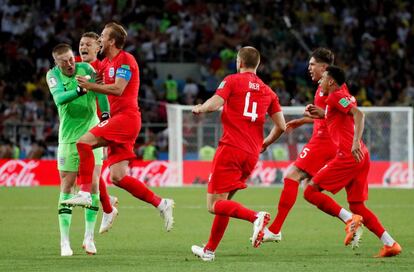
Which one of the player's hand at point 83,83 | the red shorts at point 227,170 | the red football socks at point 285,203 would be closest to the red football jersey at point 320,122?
the red football socks at point 285,203

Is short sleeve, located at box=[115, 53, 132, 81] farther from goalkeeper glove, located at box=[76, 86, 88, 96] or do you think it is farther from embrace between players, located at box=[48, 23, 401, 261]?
goalkeeper glove, located at box=[76, 86, 88, 96]

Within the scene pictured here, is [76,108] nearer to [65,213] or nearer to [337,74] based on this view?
[65,213]

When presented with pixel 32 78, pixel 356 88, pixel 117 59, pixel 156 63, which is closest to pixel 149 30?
pixel 156 63

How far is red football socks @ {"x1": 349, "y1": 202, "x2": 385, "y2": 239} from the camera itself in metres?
11.4

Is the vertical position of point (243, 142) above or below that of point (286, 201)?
above

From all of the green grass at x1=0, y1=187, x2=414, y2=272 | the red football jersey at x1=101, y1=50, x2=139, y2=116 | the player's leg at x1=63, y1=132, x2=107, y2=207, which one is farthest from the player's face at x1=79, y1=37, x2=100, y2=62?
the green grass at x1=0, y1=187, x2=414, y2=272

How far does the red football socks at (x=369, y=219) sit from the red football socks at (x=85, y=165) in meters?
2.99

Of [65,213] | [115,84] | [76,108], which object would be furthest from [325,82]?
[65,213]

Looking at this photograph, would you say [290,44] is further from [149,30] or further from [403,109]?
[403,109]

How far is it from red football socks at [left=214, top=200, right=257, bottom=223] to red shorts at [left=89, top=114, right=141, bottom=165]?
5.26ft

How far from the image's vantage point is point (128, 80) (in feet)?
37.3

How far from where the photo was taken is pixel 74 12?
32250mm

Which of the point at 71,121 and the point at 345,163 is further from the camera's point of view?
the point at 71,121

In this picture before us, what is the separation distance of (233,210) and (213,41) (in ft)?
75.5
